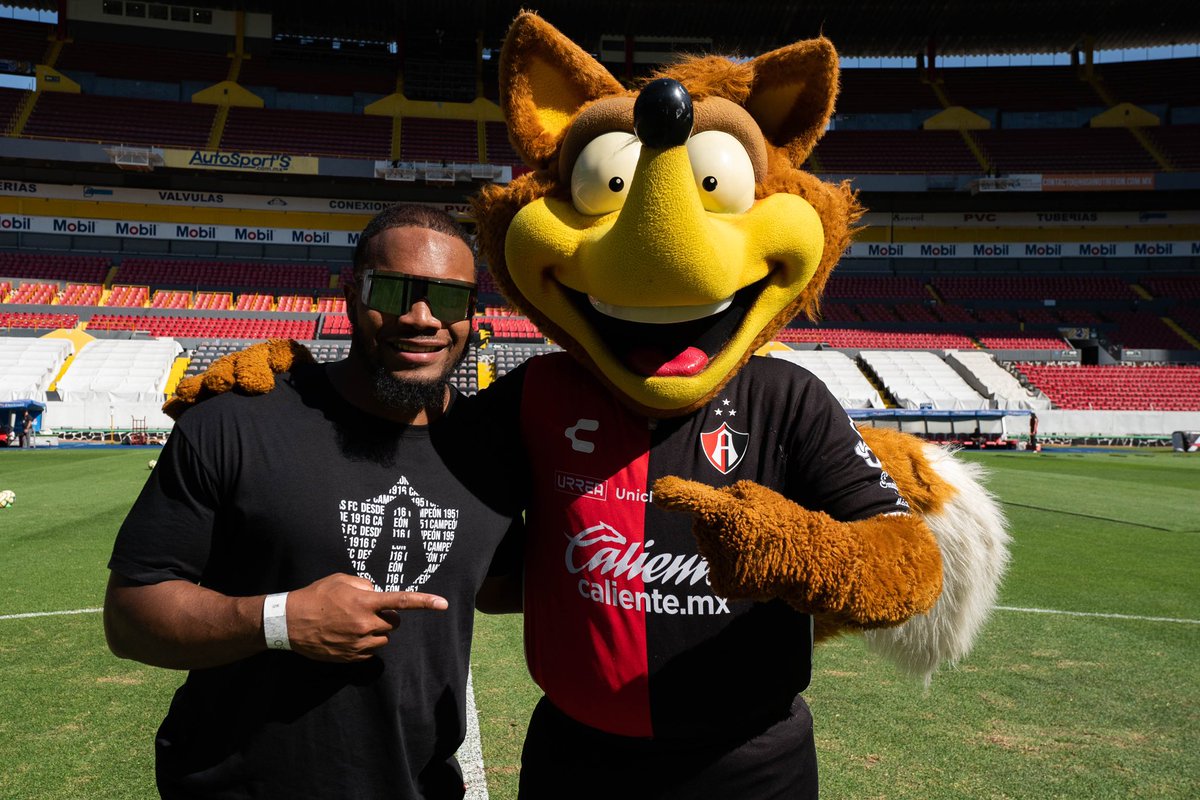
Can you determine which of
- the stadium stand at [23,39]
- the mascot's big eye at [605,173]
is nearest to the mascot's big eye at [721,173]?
the mascot's big eye at [605,173]

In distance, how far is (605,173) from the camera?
1936 millimetres

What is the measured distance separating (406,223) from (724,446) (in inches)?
38.6

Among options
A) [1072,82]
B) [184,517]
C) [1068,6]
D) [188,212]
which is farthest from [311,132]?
[184,517]

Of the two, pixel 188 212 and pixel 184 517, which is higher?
pixel 188 212

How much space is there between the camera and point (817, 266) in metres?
2.09

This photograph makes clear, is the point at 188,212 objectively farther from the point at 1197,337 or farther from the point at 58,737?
the point at 1197,337

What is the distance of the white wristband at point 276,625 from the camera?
5.42ft

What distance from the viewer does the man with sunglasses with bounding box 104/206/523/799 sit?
180cm

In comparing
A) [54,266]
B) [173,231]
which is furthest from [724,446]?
[173,231]

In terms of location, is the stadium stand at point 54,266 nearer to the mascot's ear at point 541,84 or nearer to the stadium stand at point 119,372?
the stadium stand at point 119,372

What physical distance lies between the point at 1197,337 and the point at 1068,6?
13882 mm

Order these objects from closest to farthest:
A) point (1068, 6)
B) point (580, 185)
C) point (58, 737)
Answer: point (580, 185)
point (58, 737)
point (1068, 6)

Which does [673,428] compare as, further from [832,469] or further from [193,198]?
[193,198]

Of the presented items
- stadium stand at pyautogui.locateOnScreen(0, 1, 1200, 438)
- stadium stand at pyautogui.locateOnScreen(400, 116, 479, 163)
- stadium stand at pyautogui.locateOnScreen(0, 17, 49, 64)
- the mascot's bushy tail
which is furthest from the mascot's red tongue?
stadium stand at pyautogui.locateOnScreen(0, 17, 49, 64)
